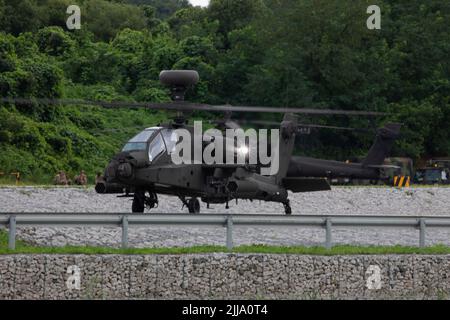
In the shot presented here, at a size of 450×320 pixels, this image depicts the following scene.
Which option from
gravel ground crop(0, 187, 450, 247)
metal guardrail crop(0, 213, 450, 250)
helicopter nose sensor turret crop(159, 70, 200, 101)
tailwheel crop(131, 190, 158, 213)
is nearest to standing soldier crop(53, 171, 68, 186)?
gravel ground crop(0, 187, 450, 247)

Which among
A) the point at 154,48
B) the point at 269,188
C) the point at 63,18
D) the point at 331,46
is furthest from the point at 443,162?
the point at 269,188

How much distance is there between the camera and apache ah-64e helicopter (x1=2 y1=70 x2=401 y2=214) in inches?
1013

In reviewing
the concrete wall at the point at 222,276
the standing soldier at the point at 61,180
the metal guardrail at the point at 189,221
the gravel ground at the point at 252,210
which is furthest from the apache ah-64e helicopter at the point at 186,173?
the standing soldier at the point at 61,180

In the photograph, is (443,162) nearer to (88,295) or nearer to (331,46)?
(331,46)

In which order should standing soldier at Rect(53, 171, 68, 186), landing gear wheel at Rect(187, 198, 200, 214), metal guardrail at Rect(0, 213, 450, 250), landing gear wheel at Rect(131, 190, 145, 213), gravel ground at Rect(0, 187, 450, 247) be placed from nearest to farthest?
1. metal guardrail at Rect(0, 213, 450, 250)
2. gravel ground at Rect(0, 187, 450, 247)
3. landing gear wheel at Rect(131, 190, 145, 213)
4. landing gear wheel at Rect(187, 198, 200, 214)
5. standing soldier at Rect(53, 171, 68, 186)

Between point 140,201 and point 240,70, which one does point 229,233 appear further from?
point 240,70

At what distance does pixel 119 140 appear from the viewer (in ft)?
169

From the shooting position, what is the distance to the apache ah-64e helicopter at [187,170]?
1013 inches

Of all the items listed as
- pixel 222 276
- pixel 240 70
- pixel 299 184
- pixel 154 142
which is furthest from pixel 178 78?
pixel 240 70

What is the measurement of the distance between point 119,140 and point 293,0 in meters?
17.9

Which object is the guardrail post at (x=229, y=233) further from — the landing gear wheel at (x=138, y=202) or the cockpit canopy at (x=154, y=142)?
the landing gear wheel at (x=138, y=202)

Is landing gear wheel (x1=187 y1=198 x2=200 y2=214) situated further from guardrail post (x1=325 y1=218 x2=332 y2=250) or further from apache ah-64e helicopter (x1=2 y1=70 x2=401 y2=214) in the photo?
guardrail post (x1=325 y1=218 x2=332 y2=250)

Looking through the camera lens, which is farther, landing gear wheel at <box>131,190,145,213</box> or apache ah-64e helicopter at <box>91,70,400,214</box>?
landing gear wheel at <box>131,190,145,213</box>

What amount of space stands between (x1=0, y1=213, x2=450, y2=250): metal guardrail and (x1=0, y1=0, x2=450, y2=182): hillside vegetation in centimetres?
2416
